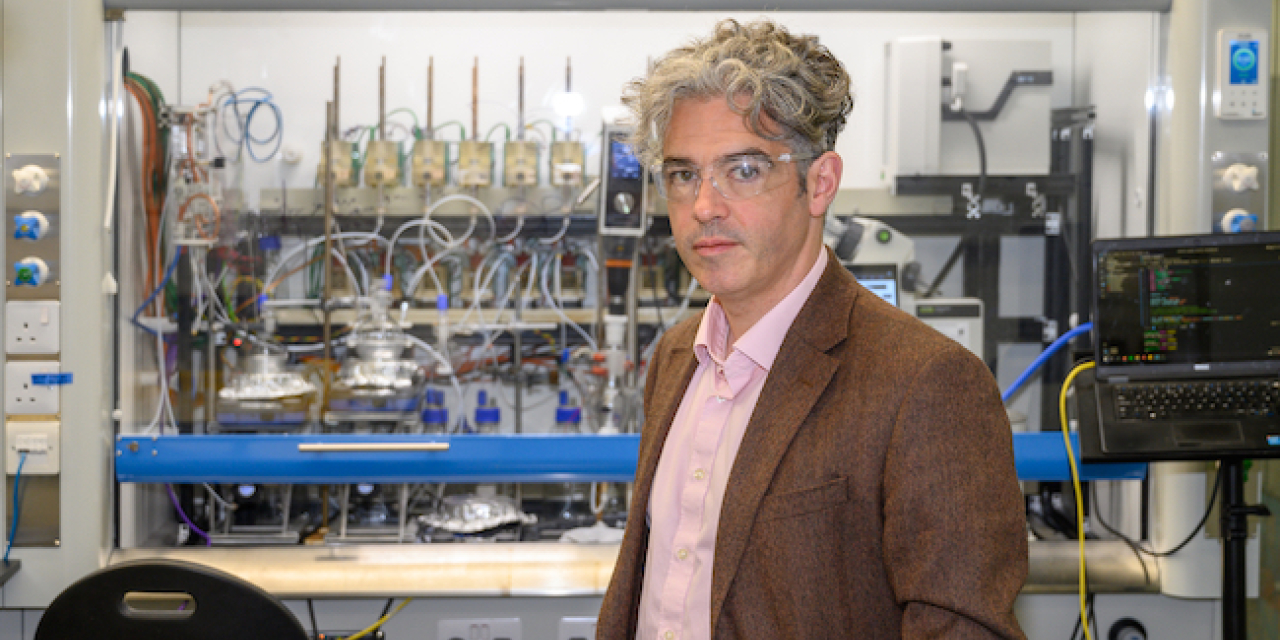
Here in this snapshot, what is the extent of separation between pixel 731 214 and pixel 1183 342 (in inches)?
54.2

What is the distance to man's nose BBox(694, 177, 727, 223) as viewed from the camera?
3.64 ft

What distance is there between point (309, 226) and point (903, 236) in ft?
5.84

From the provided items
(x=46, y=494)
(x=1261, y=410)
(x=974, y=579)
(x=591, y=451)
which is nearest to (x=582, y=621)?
(x=591, y=451)

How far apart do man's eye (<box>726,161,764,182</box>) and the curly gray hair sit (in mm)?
37

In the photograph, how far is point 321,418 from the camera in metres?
2.73

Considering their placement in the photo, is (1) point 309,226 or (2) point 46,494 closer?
(2) point 46,494

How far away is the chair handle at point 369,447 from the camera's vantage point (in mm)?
2541

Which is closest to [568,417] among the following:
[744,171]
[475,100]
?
[475,100]

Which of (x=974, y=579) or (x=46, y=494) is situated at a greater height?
(x=974, y=579)

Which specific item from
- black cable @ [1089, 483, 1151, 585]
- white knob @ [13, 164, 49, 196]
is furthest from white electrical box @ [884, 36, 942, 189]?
white knob @ [13, 164, 49, 196]

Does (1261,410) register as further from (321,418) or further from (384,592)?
(321,418)

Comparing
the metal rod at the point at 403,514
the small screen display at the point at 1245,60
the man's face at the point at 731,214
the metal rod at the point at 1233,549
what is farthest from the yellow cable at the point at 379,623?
the small screen display at the point at 1245,60

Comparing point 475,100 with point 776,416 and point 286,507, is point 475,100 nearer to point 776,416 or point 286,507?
point 286,507

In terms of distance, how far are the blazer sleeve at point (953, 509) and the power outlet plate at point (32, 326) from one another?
2.32 m
